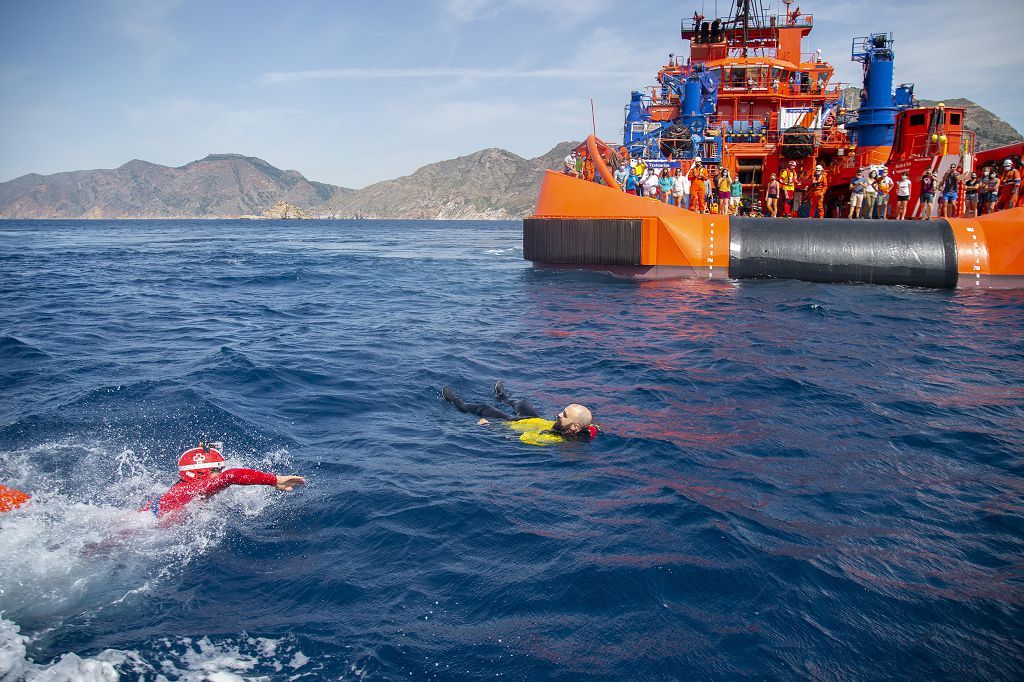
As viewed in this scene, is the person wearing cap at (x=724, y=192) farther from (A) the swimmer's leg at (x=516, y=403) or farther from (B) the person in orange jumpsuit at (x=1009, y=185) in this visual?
(A) the swimmer's leg at (x=516, y=403)

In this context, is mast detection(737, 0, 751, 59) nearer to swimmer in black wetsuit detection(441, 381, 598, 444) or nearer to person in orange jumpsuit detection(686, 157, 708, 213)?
person in orange jumpsuit detection(686, 157, 708, 213)

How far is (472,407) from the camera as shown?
746 cm

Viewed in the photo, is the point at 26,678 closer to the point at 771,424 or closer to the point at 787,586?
the point at 787,586

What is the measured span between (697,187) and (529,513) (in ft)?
50.4

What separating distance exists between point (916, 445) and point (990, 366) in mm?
3930

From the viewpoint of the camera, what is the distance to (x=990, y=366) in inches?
350

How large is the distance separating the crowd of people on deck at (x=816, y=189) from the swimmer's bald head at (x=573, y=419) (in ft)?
42.5

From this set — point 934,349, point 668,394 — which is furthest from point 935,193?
point 668,394

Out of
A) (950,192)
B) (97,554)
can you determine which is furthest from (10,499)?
(950,192)

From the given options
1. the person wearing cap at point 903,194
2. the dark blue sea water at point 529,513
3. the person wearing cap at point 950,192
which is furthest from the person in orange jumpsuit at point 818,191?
the dark blue sea water at point 529,513

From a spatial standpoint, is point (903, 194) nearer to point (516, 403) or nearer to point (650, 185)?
point (650, 185)

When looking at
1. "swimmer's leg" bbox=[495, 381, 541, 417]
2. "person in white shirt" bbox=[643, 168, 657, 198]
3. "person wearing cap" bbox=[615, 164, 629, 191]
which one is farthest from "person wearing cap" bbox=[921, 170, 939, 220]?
"swimmer's leg" bbox=[495, 381, 541, 417]

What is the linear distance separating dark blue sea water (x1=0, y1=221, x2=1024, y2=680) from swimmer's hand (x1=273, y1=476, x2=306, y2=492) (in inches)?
5.8

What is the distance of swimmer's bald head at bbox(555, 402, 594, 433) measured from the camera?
6.27m
